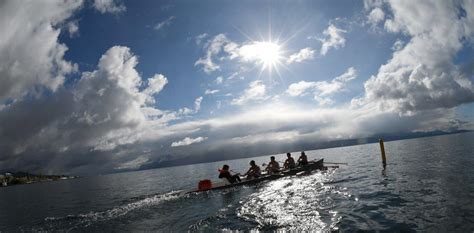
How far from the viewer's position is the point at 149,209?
1017 inches

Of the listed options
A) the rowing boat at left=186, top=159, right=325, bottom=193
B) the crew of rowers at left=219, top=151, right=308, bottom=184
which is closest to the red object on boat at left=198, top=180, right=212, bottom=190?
the rowing boat at left=186, top=159, right=325, bottom=193


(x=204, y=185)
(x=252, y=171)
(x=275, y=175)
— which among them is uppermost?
(x=252, y=171)

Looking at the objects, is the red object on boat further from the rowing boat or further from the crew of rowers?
the crew of rowers

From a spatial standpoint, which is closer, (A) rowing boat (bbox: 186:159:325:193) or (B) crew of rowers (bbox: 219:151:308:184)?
(A) rowing boat (bbox: 186:159:325:193)

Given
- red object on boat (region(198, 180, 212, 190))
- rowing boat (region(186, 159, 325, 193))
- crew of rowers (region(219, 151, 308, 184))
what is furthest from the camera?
crew of rowers (region(219, 151, 308, 184))

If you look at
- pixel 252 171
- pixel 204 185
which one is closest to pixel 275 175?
pixel 252 171

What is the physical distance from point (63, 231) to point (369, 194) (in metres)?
21.7

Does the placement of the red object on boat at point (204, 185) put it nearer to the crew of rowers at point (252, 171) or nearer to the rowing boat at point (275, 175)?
the rowing boat at point (275, 175)

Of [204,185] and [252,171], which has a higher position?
[252,171]

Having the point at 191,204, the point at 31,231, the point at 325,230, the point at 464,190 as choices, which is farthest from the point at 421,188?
the point at 31,231

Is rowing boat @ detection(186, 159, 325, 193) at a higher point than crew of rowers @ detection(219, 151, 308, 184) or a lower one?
lower

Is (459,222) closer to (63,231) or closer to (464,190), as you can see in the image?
(464,190)

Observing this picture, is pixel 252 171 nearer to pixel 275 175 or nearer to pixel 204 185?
pixel 275 175

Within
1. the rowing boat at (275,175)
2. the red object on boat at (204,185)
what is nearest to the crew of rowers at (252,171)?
the rowing boat at (275,175)
